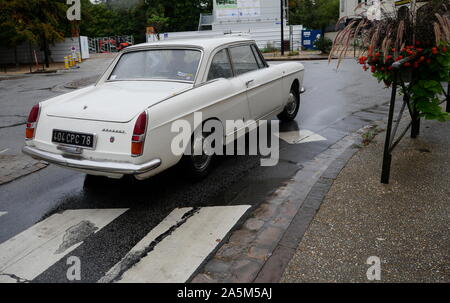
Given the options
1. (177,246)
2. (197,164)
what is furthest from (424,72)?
(177,246)

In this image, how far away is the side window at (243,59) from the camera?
19.0 feet

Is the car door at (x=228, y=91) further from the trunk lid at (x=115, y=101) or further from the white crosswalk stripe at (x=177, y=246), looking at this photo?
the white crosswalk stripe at (x=177, y=246)

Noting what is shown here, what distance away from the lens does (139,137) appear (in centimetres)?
395

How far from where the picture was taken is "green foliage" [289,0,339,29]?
53.8 metres

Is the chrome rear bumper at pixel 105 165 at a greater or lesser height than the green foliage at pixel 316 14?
lesser

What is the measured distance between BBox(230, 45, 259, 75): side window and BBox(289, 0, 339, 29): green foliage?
49.4m

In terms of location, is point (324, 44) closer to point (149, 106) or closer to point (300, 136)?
point (300, 136)

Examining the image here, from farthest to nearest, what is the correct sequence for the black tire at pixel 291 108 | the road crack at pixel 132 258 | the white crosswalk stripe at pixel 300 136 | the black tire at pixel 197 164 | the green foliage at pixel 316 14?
the green foliage at pixel 316 14 < the black tire at pixel 291 108 < the white crosswalk stripe at pixel 300 136 < the black tire at pixel 197 164 < the road crack at pixel 132 258

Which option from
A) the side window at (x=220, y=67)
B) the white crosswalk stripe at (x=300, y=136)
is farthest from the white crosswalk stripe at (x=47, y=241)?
the white crosswalk stripe at (x=300, y=136)

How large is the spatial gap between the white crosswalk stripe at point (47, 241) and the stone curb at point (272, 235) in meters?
1.30

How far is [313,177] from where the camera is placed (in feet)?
16.3

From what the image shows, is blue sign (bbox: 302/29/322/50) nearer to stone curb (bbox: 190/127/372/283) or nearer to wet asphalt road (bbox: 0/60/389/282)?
wet asphalt road (bbox: 0/60/389/282)

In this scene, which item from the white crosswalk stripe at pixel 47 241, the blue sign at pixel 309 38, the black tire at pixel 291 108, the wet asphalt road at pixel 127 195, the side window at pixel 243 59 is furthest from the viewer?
the blue sign at pixel 309 38

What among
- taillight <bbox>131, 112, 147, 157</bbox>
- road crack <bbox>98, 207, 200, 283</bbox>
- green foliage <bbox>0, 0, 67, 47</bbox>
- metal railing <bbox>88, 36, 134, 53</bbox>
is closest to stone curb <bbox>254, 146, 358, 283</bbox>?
road crack <bbox>98, 207, 200, 283</bbox>
